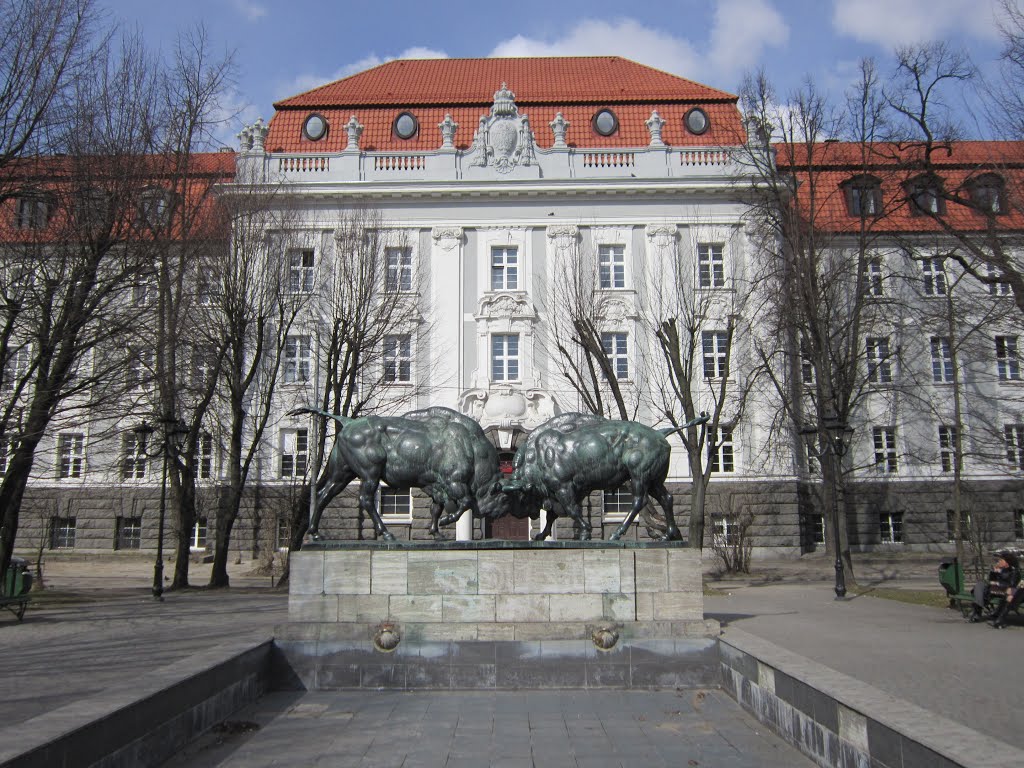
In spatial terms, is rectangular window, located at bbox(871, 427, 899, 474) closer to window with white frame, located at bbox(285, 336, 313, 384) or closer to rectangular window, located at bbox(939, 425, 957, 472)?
rectangular window, located at bbox(939, 425, 957, 472)

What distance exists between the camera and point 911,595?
19938mm

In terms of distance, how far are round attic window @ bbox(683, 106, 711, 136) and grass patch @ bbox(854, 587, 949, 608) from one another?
2036 centimetres

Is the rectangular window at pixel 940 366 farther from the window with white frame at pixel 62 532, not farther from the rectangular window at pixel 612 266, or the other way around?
the window with white frame at pixel 62 532

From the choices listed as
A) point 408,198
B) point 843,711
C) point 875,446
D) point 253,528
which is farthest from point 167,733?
point 875,446

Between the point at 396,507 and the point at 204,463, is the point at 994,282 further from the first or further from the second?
the point at 204,463

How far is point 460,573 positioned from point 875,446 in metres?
28.4

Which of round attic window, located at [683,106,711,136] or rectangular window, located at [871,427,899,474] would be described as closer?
rectangular window, located at [871,427,899,474]

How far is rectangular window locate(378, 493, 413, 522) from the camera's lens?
32.1 metres

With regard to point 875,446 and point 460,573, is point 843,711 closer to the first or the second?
point 460,573

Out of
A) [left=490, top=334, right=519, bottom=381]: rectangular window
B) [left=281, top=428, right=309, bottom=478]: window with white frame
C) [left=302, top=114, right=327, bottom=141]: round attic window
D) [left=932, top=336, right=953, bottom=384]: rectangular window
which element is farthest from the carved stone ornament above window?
[left=932, top=336, right=953, bottom=384]: rectangular window

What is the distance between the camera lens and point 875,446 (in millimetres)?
34656

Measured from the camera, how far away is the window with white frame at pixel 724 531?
2833 cm

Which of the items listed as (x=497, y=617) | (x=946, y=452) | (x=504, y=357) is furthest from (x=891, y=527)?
(x=497, y=617)

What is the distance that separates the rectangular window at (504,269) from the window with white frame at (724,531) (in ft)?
38.5
